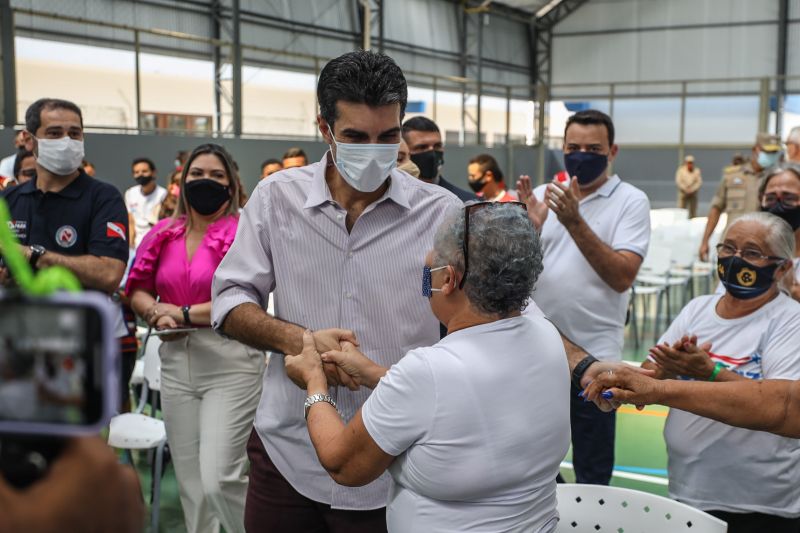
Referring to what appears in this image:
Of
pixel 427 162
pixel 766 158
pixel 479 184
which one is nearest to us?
pixel 427 162

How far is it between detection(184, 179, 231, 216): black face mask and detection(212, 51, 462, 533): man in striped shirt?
1433mm

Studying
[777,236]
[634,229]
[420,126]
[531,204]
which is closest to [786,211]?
[634,229]

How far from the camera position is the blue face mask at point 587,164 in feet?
12.2

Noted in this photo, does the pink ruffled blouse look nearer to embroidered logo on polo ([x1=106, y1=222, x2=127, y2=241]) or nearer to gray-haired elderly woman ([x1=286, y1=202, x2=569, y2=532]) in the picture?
embroidered logo on polo ([x1=106, y1=222, x2=127, y2=241])

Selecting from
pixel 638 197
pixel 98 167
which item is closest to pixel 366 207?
pixel 638 197

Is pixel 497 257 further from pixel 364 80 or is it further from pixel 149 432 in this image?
pixel 149 432

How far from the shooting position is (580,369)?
2348 millimetres

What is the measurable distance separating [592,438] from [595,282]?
0.72m

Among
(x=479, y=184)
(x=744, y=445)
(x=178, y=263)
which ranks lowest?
(x=744, y=445)

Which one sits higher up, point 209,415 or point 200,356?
point 200,356

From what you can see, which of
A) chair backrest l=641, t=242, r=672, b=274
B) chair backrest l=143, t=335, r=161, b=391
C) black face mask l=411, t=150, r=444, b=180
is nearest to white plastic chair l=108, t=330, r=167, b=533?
chair backrest l=143, t=335, r=161, b=391

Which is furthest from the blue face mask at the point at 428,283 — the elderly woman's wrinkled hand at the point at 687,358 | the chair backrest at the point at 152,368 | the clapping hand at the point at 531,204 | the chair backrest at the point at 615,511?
the chair backrest at the point at 152,368

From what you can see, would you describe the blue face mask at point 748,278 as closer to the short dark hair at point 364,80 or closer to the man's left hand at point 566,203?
the man's left hand at point 566,203

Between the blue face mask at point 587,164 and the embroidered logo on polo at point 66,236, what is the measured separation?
2189 mm
